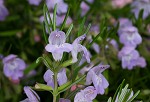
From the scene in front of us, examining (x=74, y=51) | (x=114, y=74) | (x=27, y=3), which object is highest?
(x=27, y=3)

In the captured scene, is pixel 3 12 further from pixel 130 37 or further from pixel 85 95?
pixel 85 95

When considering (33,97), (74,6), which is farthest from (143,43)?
(33,97)

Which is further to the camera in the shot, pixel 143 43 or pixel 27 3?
pixel 27 3

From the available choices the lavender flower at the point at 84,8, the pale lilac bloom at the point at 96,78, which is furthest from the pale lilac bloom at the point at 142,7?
the pale lilac bloom at the point at 96,78

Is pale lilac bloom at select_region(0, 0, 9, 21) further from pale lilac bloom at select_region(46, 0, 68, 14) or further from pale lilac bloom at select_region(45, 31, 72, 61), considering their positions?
pale lilac bloom at select_region(45, 31, 72, 61)

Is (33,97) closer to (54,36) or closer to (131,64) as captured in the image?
(54,36)

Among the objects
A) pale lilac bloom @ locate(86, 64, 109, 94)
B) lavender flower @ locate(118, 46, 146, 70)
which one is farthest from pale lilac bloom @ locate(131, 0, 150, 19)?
pale lilac bloom @ locate(86, 64, 109, 94)

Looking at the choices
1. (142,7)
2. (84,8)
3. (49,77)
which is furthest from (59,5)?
(49,77)
